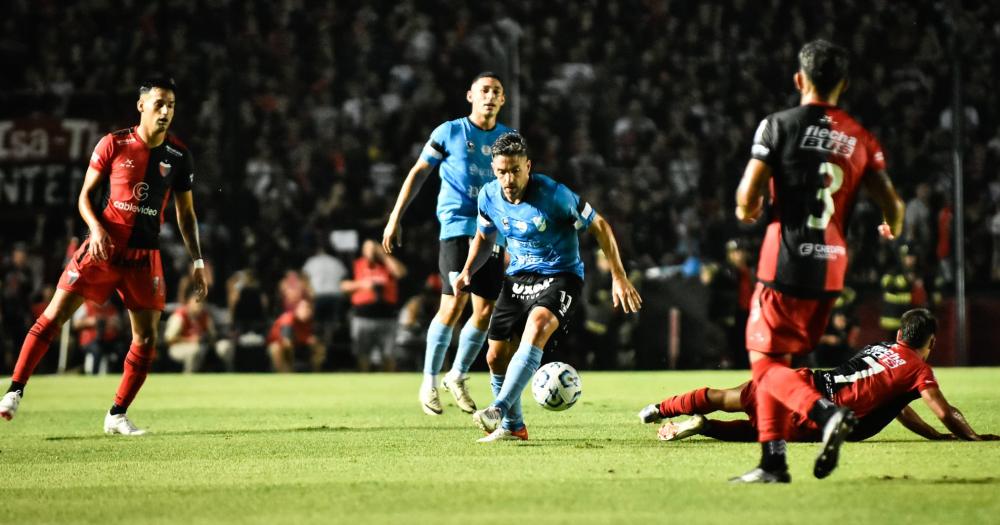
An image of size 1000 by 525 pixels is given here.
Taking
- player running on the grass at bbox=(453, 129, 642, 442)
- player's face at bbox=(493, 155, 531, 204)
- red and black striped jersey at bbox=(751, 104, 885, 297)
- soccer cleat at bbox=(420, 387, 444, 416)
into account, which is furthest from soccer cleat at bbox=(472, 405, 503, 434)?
red and black striped jersey at bbox=(751, 104, 885, 297)

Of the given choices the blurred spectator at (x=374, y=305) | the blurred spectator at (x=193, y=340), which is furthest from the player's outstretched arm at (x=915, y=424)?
the blurred spectator at (x=193, y=340)

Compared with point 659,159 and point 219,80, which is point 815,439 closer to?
point 659,159

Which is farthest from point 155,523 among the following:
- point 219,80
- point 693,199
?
point 219,80

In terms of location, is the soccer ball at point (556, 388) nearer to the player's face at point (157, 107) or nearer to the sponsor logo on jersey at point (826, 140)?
the sponsor logo on jersey at point (826, 140)

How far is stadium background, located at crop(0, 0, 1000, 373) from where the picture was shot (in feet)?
59.7

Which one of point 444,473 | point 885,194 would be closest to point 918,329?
point 885,194

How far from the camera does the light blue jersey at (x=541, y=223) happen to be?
300 inches

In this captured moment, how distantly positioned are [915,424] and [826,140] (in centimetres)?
289

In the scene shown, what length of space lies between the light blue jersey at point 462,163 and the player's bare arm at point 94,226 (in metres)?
2.28

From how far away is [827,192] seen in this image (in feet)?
18.1

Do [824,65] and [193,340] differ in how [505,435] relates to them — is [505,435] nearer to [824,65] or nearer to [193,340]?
[824,65]

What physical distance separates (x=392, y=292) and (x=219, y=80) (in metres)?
6.13

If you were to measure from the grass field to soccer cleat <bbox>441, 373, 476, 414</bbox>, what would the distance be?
0.39ft

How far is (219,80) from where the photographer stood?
2173cm
